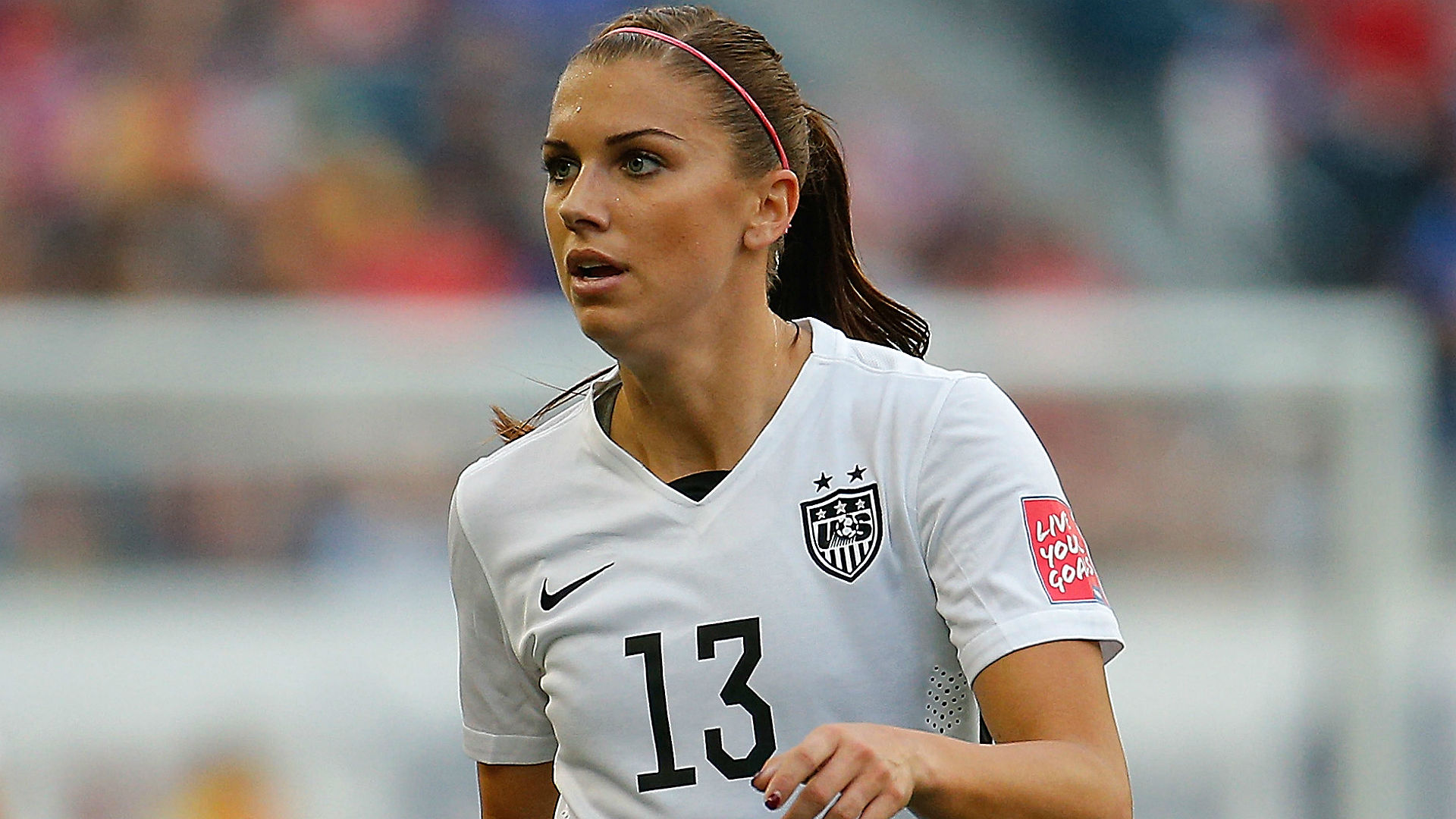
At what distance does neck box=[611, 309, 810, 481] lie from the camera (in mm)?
2117

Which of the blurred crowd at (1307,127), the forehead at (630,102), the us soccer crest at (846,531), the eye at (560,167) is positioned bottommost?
the us soccer crest at (846,531)

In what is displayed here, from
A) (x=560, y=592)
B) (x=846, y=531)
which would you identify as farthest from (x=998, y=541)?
(x=560, y=592)

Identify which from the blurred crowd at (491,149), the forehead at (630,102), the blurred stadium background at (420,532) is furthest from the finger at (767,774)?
the blurred crowd at (491,149)

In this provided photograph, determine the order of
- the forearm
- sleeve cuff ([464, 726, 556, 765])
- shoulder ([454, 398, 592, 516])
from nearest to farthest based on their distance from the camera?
the forearm
shoulder ([454, 398, 592, 516])
sleeve cuff ([464, 726, 556, 765])

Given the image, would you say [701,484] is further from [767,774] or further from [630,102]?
[767,774]

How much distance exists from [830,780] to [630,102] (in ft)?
2.58

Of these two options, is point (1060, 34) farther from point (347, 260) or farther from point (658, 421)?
point (658, 421)

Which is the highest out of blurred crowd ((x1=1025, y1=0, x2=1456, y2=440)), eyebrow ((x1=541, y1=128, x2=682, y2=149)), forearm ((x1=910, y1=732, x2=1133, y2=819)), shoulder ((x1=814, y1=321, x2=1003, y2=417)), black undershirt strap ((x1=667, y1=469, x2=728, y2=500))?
blurred crowd ((x1=1025, y1=0, x2=1456, y2=440))

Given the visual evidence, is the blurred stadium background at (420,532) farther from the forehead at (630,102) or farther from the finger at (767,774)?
the finger at (767,774)

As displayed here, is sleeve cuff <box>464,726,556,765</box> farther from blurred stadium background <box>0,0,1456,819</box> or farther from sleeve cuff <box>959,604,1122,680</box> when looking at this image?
blurred stadium background <box>0,0,1456,819</box>

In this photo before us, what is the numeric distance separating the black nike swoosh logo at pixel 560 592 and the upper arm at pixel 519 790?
297 mm

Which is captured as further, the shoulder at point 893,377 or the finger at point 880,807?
the shoulder at point 893,377

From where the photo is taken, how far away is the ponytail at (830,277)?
2348 millimetres

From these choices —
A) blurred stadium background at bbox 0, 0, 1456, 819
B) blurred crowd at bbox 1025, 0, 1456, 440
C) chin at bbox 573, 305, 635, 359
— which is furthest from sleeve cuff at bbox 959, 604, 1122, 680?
blurred crowd at bbox 1025, 0, 1456, 440
